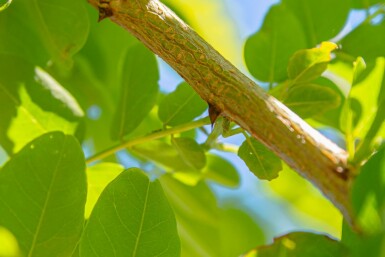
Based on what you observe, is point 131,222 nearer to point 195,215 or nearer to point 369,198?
point 369,198

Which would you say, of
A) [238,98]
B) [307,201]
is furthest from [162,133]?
[307,201]

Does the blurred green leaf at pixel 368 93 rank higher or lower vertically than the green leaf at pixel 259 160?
lower

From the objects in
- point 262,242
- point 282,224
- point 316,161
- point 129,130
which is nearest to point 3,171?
point 129,130

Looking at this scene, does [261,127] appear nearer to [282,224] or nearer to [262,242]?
[262,242]

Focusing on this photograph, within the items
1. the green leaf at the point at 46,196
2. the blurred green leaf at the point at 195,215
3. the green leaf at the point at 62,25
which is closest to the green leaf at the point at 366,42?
the blurred green leaf at the point at 195,215

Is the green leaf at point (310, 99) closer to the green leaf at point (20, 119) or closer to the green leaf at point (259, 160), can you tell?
the green leaf at point (259, 160)

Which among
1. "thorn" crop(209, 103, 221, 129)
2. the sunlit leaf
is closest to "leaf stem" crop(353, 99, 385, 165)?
"thorn" crop(209, 103, 221, 129)
